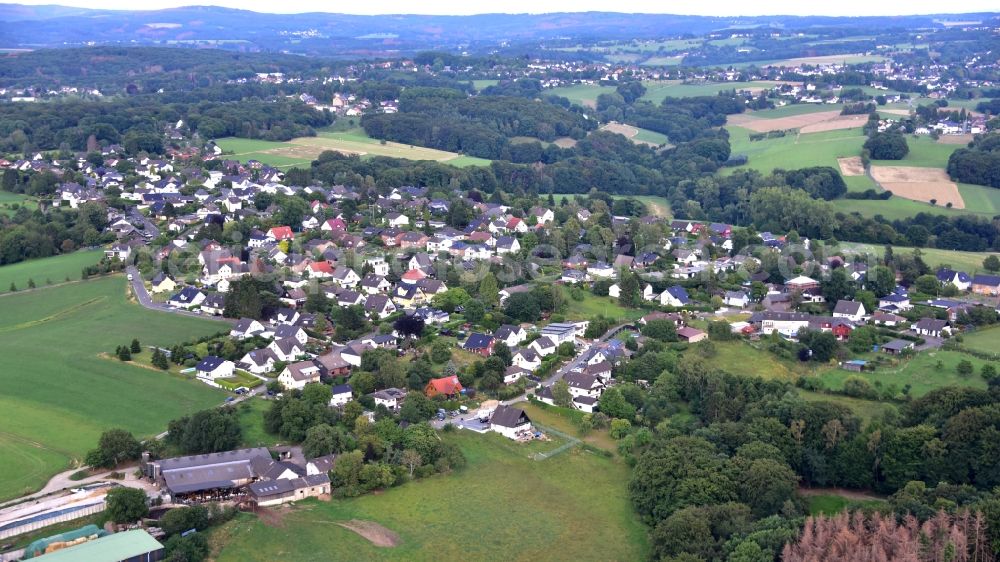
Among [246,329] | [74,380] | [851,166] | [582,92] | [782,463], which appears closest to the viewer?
[782,463]

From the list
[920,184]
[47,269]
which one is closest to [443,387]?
[47,269]

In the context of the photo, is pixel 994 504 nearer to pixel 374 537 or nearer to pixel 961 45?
pixel 374 537

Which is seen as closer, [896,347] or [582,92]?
[896,347]

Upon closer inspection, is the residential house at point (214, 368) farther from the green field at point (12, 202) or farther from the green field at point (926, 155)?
the green field at point (926, 155)

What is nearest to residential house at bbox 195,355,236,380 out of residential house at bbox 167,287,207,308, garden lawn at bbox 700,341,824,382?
residential house at bbox 167,287,207,308

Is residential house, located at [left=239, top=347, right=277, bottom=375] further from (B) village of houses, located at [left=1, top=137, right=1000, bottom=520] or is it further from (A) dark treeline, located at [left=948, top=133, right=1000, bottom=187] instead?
(A) dark treeline, located at [left=948, top=133, right=1000, bottom=187]

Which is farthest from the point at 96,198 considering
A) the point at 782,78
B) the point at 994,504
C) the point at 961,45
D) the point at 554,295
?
the point at 961,45

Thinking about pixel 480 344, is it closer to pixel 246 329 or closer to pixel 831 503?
pixel 246 329

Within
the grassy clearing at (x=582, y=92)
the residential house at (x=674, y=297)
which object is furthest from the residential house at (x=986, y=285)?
the grassy clearing at (x=582, y=92)
